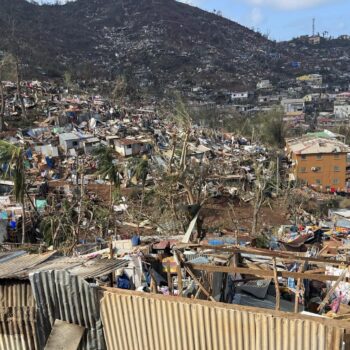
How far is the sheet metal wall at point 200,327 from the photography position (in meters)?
3.25

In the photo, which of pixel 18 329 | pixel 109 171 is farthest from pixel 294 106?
pixel 18 329

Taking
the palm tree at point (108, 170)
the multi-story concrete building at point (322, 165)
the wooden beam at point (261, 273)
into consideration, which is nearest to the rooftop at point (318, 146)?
the multi-story concrete building at point (322, 165)

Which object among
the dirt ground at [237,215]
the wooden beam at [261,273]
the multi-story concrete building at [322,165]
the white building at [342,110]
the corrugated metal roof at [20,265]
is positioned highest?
the white building at [342,110]

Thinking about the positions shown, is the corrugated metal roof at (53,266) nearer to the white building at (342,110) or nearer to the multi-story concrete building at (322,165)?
the multi-story concrete building at (322,165)

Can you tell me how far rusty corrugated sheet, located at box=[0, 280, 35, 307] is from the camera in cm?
439

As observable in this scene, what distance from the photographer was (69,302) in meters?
4.04

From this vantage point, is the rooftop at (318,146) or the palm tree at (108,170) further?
the rooftop at (318,146)

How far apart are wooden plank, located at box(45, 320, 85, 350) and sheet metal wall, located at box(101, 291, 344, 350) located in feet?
0.99

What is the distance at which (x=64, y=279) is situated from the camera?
4.00 metres

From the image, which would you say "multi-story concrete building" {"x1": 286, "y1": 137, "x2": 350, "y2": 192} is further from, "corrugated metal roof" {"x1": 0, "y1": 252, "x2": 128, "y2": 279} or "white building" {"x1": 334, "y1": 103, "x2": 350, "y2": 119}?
"white building" {"x1": 334, "y1": 103, "x2": 350, "y2": 119}

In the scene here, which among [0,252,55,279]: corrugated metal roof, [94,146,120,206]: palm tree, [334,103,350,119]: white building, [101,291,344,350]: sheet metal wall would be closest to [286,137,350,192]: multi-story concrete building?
[94,146,120,206]: palm tree

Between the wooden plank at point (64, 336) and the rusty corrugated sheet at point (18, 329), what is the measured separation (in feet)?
0.95

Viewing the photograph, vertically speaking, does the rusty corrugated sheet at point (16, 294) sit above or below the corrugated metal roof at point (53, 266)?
below

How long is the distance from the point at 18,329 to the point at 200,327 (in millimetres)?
1998
